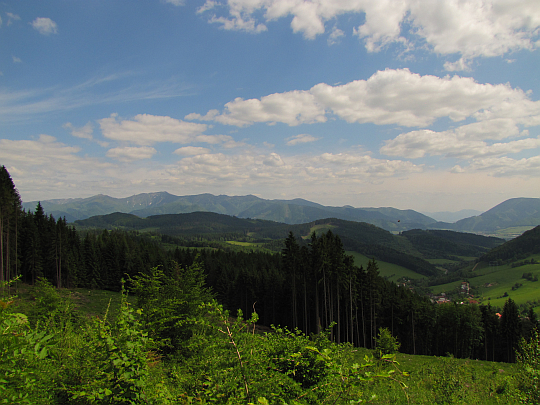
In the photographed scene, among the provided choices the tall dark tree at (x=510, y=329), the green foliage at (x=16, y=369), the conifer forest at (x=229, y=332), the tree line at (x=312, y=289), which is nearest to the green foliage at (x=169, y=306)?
the conifer forest at (x=229, y=332)

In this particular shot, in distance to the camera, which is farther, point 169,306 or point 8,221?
point 8,221

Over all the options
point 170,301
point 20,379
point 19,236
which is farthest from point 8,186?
point 20,379

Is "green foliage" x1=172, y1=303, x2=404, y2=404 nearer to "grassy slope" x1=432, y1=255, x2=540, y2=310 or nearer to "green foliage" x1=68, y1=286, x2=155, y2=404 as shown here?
"green foliage" x1=68, y1=286, x2=155, y2=404

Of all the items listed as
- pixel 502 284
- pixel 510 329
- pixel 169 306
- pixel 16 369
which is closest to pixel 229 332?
pixel 16 369

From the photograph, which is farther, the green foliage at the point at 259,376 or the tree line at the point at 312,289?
the tree line at the point at 312,289

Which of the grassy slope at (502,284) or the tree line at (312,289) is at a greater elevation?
the tree line at (312,289)

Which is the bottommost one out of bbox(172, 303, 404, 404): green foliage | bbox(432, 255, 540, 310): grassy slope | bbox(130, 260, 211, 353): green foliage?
bbox(432, 255, 540, 310): grassy slope

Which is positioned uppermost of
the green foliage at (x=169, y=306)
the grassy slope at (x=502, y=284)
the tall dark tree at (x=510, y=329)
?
the green foliage at (x=169, y=306)

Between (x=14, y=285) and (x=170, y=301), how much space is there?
4644 centimetres

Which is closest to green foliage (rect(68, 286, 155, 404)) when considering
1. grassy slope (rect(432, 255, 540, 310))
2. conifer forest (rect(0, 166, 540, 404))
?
conifer forest (rect(0, 166, 540, 404))

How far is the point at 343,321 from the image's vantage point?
5219 cm

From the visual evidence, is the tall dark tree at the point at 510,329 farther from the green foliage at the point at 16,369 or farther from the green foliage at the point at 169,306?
the green foliage at the point at 16,369

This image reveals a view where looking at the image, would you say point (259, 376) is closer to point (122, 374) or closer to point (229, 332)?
point (229, 332)

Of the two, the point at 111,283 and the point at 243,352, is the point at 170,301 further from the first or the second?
the point at 111,283
